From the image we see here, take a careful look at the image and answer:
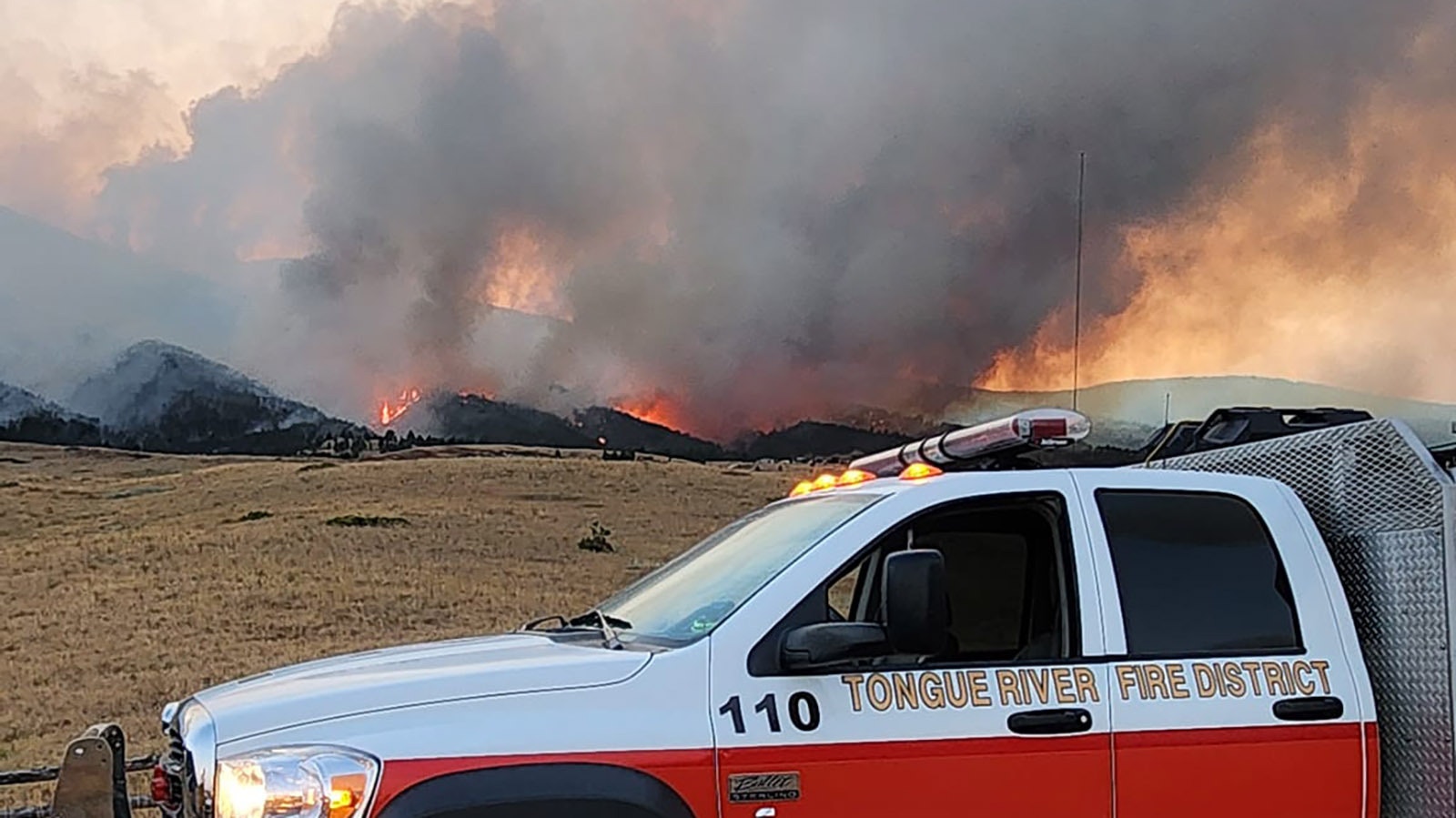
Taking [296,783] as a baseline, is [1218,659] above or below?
Answer: above

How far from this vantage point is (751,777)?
150 inches

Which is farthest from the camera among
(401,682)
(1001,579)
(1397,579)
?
(1001,579)

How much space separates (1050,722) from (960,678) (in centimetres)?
27

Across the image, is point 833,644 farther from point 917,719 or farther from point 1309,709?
point 1309,709

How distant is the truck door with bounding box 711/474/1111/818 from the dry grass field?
9902mm

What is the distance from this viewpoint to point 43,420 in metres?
140

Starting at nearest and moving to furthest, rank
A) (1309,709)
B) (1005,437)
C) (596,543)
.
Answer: (1309,709), (1005,437), (596,543)

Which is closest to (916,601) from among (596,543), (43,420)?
(596,543)

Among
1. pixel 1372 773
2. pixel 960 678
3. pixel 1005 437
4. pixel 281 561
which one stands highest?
pixel 1005 437

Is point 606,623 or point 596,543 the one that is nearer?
point 606,623

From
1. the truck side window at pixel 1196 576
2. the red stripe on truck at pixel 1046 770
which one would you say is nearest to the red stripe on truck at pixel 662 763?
the red stripe on truck at pixel 1046 770

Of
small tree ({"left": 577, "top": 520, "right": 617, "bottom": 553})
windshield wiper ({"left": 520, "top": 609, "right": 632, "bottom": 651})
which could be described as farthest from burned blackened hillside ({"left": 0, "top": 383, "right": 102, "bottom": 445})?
windshield wiper ({"left": 520, "top": 609, "right": 632, "bottom": 651})

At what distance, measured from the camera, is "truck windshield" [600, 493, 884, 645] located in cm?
420

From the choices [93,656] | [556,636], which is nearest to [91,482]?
Result: [93,656]
